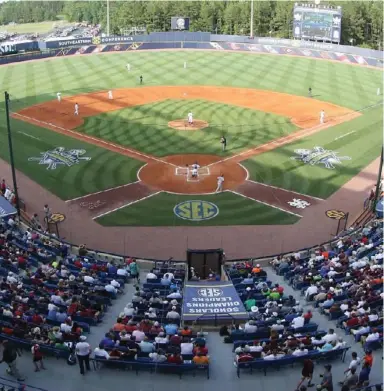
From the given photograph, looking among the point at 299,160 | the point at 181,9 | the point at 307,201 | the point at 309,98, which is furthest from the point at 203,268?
the point at 181,9

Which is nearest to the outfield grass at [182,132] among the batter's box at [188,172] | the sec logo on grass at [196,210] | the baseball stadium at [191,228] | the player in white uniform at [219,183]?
the baseball stadium at [191,228]

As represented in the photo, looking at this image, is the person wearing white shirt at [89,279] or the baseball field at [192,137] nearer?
the person wearing white shirt at [89,279]

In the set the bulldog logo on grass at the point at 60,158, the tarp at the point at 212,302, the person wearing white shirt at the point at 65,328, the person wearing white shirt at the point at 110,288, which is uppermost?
the bulldog logo on grass at the point at 60,158

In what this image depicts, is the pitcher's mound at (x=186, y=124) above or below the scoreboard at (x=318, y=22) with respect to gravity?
below

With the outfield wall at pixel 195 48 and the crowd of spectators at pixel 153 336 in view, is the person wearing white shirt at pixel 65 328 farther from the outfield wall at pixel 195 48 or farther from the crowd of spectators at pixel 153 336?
the outfield wall at pixel 195 48

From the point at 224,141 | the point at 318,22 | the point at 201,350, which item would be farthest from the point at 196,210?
the point at 318,22

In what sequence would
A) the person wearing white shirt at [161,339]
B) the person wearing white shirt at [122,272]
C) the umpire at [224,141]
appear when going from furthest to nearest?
the umpire at [224,141], the person wearing white shirt at [122,272], the person wearing white shirt at [161,339]

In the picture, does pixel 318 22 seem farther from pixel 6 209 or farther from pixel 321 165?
pixel 6 209
